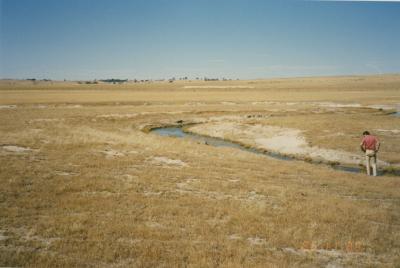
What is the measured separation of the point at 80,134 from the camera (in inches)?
→ 1328

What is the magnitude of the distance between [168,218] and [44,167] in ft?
32.4

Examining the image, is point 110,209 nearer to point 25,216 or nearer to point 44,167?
point 25,216

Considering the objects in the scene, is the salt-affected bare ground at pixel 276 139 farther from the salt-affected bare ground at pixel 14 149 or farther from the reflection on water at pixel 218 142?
the salt-affected bare ground at pixel 14 149

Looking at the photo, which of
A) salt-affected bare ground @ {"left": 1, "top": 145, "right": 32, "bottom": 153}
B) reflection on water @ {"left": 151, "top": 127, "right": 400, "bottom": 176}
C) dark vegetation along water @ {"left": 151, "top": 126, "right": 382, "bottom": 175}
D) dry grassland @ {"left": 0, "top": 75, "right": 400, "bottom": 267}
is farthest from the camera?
dark vegetation along water @ {"left": 151, "top": 126, "right": 382, "bottom": 175}

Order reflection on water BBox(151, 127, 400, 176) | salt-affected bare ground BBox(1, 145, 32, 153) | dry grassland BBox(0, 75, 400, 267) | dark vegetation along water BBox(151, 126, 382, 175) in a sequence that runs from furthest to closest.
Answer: dark vegetation along water BBox(151, 126, 382, 175)
reflection on water BBox(151, 127, 400, 176)
salt-affected bare ground BBox(1, 145, 32, 153)
dry grassland BBox(0, 75, 400, 267)

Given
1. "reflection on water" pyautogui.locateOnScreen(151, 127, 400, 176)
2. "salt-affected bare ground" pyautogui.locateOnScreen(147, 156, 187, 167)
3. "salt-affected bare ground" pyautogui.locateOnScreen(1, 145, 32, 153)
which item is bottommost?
"reflection on water" pyautogui.locateOnScreen(151, 127, 400, 176)

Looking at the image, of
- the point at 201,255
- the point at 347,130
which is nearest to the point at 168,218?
the point at 201,255

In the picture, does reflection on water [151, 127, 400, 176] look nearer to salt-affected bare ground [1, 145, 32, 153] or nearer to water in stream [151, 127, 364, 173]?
water in stream [151, 127, 364, 173]
